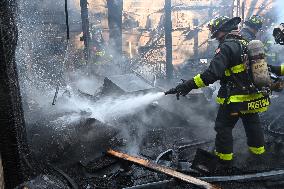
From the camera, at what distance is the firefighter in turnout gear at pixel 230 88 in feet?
14.7

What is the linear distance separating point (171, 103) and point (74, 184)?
3484mm

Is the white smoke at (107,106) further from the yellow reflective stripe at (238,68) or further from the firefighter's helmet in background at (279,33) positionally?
the firefighter's helmet in background at (279,33)

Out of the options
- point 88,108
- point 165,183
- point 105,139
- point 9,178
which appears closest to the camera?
point 9,178

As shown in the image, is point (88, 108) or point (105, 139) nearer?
point (105, 139)

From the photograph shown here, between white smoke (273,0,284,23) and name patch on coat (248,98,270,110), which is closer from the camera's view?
name patch on coat (248,98,270,110)

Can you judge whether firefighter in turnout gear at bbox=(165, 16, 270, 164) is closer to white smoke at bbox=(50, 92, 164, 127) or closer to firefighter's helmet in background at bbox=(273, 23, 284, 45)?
firefighter's helmet in background at bbox=(273, 23, 284, 45)

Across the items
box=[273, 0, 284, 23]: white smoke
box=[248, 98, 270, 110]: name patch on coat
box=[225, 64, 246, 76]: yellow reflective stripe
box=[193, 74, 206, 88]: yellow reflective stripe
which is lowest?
box=[248, 98, 270, 110]: name patch on coat

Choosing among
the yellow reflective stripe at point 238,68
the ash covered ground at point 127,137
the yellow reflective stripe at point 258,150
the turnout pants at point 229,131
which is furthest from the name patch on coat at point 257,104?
the ash covered ground at point 127,137

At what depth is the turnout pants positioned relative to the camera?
187 inches

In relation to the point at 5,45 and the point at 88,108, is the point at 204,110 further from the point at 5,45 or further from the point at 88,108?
the point at 5,45

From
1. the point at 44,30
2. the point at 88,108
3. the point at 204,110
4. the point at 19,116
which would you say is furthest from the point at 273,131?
the point at 44,30

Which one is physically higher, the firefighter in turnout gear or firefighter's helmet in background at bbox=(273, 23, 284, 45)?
firefighter's helmet in background at bbox=(273, 23, 284, 45)

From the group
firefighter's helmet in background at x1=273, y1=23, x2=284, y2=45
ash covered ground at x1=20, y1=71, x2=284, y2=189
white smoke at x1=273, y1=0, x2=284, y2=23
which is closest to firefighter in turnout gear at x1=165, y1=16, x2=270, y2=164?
ash covered ground at x1=20, y1=71, x2=284, y2=189

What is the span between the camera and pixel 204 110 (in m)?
7.27
